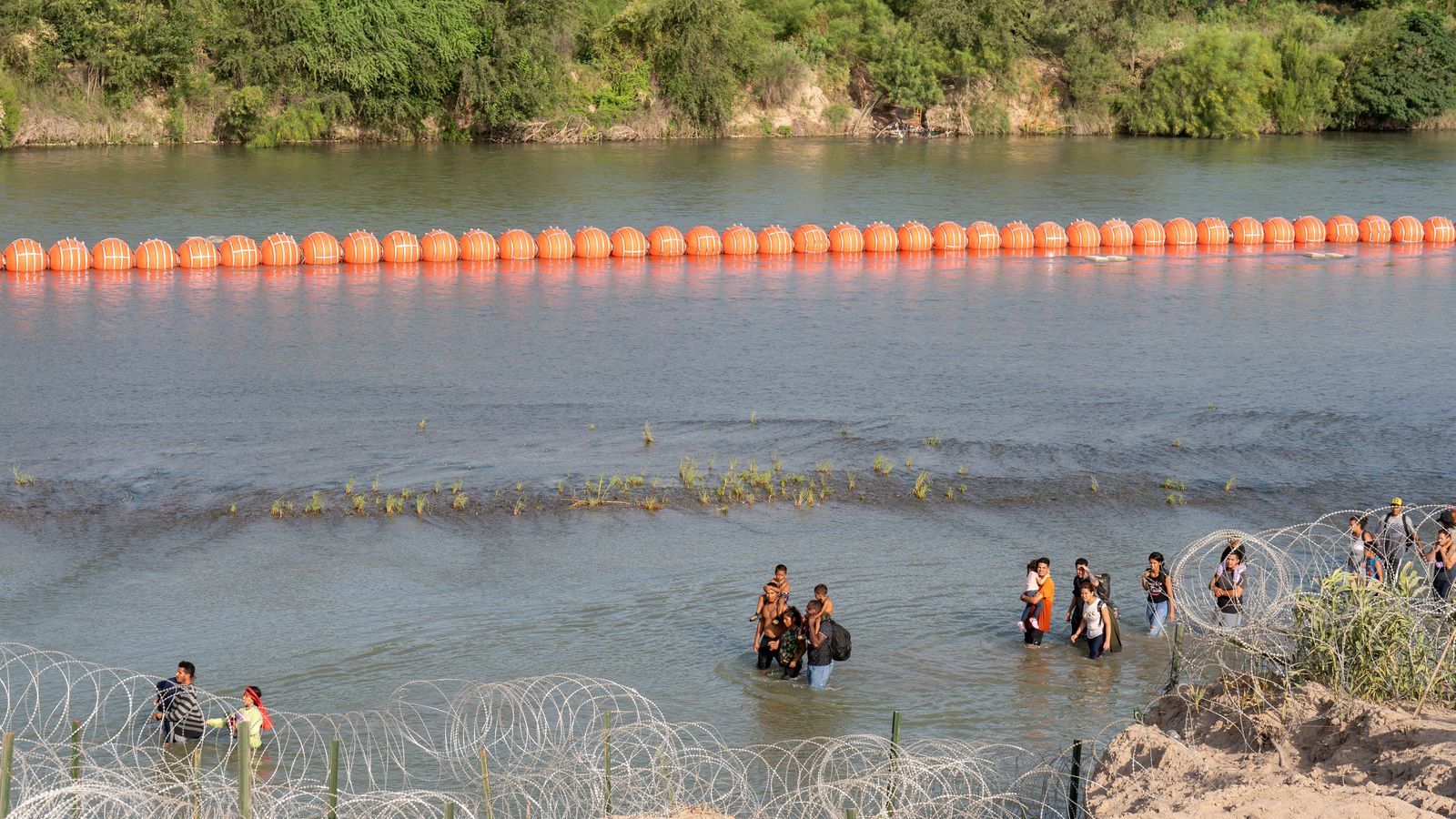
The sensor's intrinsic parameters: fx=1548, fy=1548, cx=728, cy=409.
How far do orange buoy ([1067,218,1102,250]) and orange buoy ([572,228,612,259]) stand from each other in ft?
45.9

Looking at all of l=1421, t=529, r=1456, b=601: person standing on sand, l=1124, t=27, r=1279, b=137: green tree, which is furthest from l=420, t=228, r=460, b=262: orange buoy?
l=1124, t=27, r=1279, b=137: green tree

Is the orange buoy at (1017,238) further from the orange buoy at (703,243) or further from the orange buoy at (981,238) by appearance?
the orange buoy at (703,243)

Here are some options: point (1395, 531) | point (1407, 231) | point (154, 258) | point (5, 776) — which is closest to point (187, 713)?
point (5, 776)

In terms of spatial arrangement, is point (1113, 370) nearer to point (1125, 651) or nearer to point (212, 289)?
point (1125, 651)

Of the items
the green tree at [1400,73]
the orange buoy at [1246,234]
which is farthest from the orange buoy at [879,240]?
the green tree at [1400,73]

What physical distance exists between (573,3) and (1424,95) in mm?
49905

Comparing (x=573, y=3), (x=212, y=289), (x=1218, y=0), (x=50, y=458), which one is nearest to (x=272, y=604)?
(x=50, y=458)

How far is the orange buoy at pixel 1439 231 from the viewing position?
4916 centimetres

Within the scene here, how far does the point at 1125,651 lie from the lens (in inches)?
655

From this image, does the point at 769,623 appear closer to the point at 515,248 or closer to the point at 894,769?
the point at 894,769

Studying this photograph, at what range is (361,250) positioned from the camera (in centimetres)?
4197

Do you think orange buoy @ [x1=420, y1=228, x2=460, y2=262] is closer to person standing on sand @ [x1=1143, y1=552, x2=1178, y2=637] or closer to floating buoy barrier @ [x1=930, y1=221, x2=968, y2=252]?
floating buoy barrier @ [x1=930, y1=221, x2=968, y2=252]

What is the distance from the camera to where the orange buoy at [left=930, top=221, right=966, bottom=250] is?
151 ft

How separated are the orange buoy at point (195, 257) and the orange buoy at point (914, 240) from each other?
765 inches
